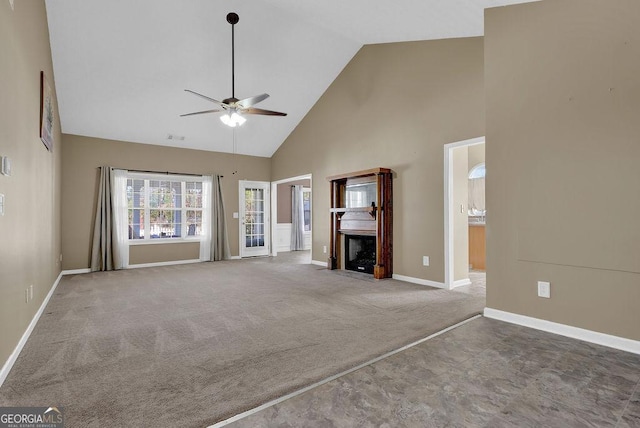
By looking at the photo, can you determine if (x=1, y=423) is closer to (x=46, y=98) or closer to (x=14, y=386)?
(x=14, y=386)

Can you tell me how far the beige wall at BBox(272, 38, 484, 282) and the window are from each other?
3.26 metres

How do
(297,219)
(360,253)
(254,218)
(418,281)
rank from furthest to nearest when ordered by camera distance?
(297,219)
(254,218)
(360,253)
(418,281)

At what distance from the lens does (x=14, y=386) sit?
1981 mm

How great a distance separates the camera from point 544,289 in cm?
293

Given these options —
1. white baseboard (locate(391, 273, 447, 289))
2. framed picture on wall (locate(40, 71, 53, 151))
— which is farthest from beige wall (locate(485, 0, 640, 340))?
framed picture on wall (locate(40, 71, 53, 151))

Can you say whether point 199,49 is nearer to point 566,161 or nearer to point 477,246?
point 566,161

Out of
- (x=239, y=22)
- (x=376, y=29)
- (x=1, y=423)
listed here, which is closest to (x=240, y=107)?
(x=239, y=22)

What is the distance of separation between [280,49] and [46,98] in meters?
3.28

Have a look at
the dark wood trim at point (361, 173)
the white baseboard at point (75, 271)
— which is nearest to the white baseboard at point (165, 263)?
the white baseboard at point (75, 271)

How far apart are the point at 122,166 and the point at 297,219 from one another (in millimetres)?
5226

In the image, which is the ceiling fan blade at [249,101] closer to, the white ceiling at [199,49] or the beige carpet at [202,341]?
the white ceiling at [199,49]

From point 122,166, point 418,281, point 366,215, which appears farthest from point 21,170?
point 418,281

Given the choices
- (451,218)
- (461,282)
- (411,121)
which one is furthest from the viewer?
(411,121)

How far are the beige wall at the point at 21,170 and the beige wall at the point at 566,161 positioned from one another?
12.8ft
